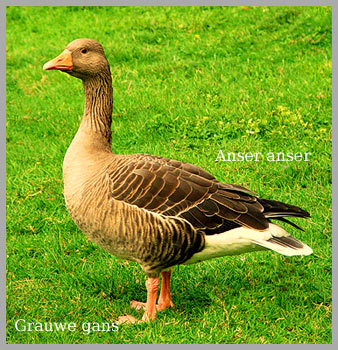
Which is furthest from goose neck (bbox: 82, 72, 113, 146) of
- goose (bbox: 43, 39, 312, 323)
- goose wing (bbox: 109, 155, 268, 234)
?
goose wing (bbox: 109, 155, 268, 234)

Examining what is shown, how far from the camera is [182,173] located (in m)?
5.09

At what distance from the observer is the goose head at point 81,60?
522 centimetres

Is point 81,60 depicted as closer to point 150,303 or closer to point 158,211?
point 158,211

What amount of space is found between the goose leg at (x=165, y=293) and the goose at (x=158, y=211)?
0.23 meters

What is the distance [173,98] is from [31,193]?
276 cm

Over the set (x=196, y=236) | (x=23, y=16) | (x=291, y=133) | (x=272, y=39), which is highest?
(x=23, y=16)

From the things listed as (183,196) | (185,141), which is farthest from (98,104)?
(185,141)

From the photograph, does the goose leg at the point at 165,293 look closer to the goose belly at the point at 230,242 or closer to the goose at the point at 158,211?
the goose at the point at 158,211

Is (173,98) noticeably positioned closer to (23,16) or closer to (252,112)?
(252,112)

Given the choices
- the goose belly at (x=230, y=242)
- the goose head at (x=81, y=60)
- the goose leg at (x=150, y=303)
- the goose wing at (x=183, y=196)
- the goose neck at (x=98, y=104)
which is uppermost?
the goose head at (x=81, y=60)

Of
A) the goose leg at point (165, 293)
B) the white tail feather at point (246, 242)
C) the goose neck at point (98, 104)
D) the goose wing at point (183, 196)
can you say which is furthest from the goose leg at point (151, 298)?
the goose neck at point (98, 104)

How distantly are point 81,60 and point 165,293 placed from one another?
2176 mm

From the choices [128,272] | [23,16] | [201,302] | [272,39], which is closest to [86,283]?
[128,272]

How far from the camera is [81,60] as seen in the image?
→ 5.27 m
